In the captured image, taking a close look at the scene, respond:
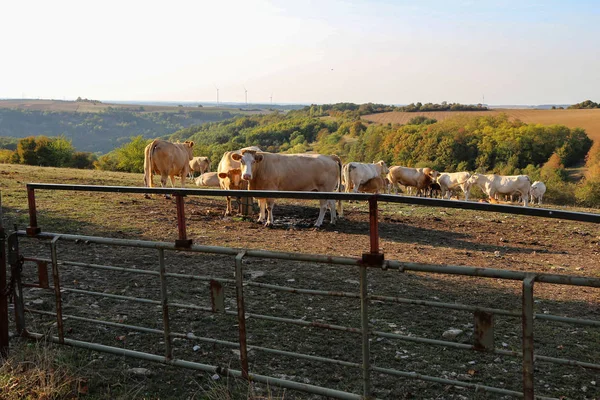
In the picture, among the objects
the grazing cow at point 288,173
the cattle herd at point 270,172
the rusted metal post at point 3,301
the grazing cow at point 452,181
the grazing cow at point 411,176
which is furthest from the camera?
the grazing cow at point 411,176

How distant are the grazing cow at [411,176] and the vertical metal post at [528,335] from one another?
26.2 m

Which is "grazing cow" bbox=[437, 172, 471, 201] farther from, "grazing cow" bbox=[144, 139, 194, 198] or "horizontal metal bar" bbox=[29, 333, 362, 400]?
"horizontal metal bar" bbox=[29, 333, 362, 400]

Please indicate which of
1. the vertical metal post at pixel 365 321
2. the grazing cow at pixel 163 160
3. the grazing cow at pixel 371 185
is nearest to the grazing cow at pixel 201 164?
the grazing cow at pixel 371 185

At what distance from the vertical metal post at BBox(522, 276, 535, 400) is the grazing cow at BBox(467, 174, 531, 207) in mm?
25192

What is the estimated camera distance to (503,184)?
2734 centimetres

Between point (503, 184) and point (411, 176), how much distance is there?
15.8ft

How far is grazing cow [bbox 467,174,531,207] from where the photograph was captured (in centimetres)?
2675

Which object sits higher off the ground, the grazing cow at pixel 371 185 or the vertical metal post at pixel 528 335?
the vertical metal post at pixel 528 335

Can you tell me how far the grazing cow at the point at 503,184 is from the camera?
1053 inches

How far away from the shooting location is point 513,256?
9.57 metres

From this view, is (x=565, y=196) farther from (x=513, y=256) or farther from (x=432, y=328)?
(x=432, y=328)

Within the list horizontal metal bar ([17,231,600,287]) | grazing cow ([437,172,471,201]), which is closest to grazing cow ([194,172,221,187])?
grazing cow ([437,172,471,201])

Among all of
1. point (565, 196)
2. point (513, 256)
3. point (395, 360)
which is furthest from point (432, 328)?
point (565, 196)

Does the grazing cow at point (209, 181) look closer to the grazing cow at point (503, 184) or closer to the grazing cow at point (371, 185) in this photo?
the grazing cow at point (371, 185)
